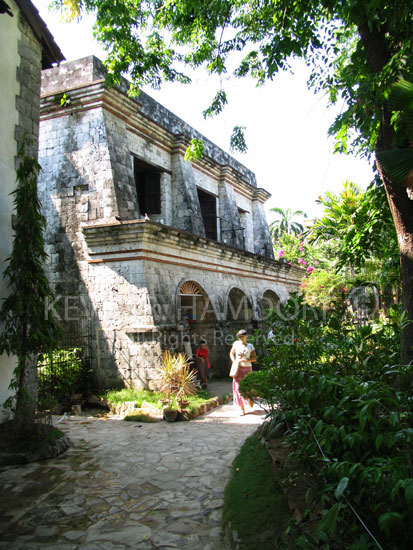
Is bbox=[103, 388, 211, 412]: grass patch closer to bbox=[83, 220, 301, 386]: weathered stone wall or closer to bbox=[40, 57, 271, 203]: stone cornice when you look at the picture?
bbox=[83, 220, 301, 386]: weathered stone wall

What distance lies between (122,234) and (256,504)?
20.7 feet

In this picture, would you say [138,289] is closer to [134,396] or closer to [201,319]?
[134,396]

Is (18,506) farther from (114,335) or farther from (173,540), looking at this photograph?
(114,335)

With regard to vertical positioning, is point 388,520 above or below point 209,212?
below

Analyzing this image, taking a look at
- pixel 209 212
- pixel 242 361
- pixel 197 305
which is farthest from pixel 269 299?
pixel 242 361

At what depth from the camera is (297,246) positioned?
82.6 ft

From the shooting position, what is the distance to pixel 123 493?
4.00 meters

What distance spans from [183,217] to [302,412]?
9.00m

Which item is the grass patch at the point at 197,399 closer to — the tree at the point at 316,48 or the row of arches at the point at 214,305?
the row of arches at the point at 214,305

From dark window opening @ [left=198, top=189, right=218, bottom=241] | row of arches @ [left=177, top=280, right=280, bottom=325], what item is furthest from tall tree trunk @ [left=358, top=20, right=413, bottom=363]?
dark window opening @ [left=198, top=189, right=218, bottom=241]

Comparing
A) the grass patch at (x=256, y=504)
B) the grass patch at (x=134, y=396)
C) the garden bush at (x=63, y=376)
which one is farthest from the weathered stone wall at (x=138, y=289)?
the grass patch at (x=256, y=504)

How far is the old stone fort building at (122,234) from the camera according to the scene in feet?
27.5

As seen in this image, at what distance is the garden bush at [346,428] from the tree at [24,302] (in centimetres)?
302

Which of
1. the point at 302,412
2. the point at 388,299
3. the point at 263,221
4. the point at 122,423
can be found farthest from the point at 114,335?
the point at 263,221
